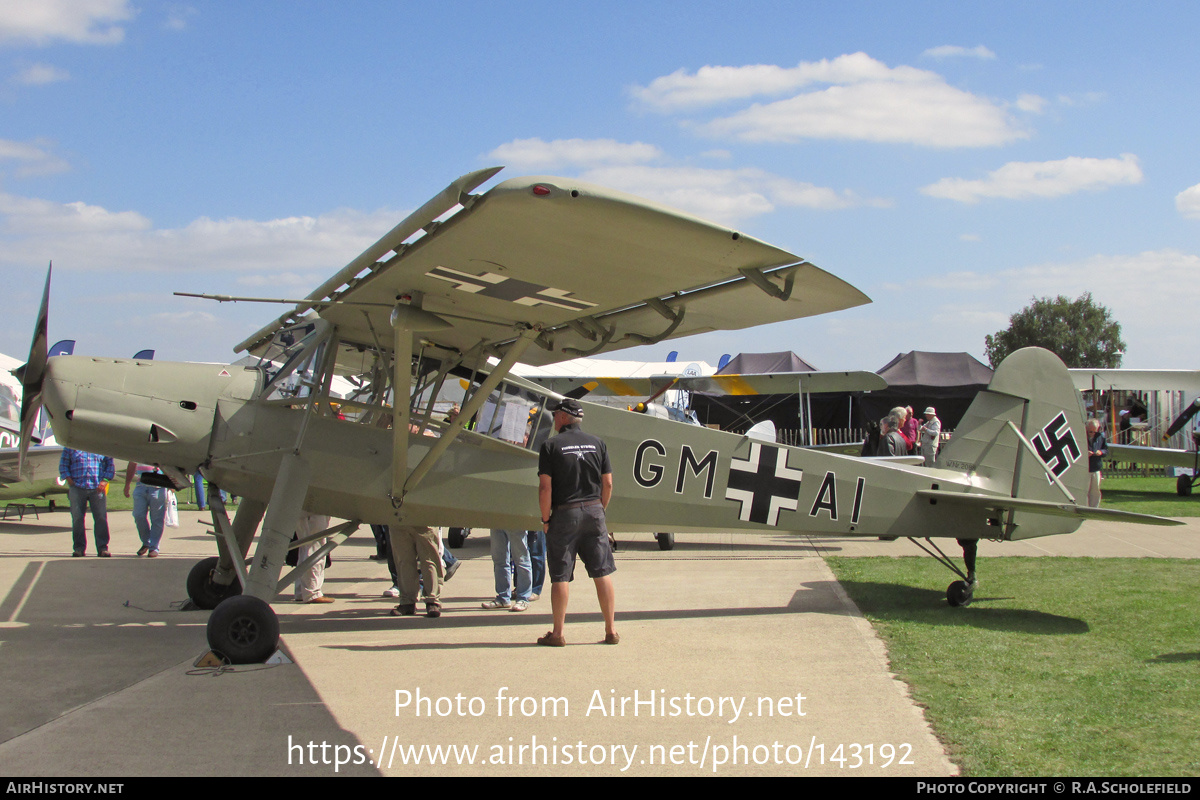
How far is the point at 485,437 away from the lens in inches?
273

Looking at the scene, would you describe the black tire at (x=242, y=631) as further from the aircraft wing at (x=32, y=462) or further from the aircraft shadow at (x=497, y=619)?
the aircraft wing at (x=32, y=462)

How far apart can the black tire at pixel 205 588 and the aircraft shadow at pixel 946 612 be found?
5.69m

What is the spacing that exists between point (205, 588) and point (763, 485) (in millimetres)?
5087

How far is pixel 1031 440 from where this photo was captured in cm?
775

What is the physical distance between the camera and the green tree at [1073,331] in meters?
67.8

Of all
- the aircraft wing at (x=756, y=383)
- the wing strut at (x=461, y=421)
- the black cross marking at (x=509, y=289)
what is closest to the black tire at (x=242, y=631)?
the wing strut at (x=461, y=421)

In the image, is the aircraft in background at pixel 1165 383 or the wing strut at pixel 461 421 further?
the aircraft in background at pixel 1165 383

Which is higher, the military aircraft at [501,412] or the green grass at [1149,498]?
the military aircraft at [501,412]

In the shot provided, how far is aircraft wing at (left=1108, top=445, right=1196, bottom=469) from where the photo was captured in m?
21.0

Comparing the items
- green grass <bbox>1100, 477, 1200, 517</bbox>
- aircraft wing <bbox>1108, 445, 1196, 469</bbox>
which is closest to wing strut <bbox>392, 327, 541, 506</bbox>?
green grass <bbox>1100, 477, 1200, 517</bbox>

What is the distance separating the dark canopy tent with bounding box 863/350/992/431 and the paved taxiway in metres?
18.4

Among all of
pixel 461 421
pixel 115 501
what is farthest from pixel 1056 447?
pixel 115 501

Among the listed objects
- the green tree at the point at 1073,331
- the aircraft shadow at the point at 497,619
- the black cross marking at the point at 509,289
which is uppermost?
the green tree at the point at 1073,331

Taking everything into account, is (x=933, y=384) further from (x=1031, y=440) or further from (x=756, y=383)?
(x=1031, y=440)
